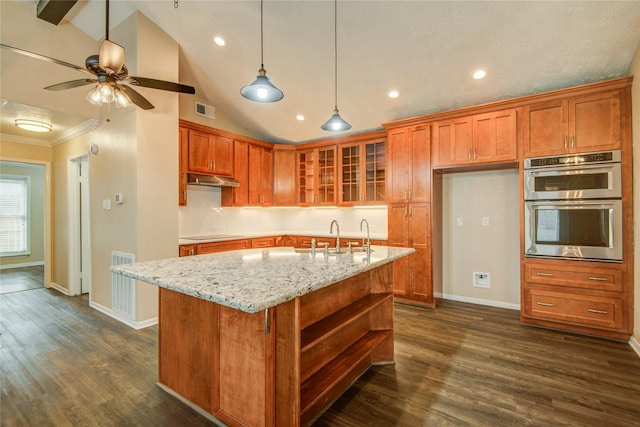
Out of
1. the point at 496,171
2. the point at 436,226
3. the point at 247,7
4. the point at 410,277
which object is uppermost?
the point at 247,7

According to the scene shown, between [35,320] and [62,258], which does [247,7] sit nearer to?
[35,320]

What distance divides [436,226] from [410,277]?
0.79 meters

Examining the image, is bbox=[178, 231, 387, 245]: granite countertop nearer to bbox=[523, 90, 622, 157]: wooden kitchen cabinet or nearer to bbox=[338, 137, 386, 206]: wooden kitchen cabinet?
bbox=[338, 137, 386, 206]: wooden kitchen cabinet

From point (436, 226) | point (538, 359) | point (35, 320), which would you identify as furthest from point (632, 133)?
point (35, 320)

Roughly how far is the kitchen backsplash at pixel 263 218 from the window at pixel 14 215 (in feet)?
17.5

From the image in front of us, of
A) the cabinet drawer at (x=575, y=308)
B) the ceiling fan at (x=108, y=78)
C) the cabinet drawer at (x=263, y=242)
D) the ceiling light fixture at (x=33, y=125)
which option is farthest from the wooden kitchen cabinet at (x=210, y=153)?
the cabinet drawer at (x=575, y=308)

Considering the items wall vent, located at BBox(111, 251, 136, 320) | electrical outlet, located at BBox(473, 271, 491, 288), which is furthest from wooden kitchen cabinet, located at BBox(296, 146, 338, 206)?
wall vent, located at BBox(111, 251, 136, 320)

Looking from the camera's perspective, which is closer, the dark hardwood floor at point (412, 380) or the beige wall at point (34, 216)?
the dark hardwood floor at point (412, 380)

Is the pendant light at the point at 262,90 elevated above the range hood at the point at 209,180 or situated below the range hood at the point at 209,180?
above

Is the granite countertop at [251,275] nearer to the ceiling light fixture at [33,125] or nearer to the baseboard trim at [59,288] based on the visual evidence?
the ceiling light fixture at [33,125]

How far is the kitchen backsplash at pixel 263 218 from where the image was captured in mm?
4672

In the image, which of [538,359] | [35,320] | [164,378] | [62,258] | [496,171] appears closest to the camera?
[164,378]

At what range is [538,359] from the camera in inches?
102

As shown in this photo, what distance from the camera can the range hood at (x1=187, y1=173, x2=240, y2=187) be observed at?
13.8 feet
